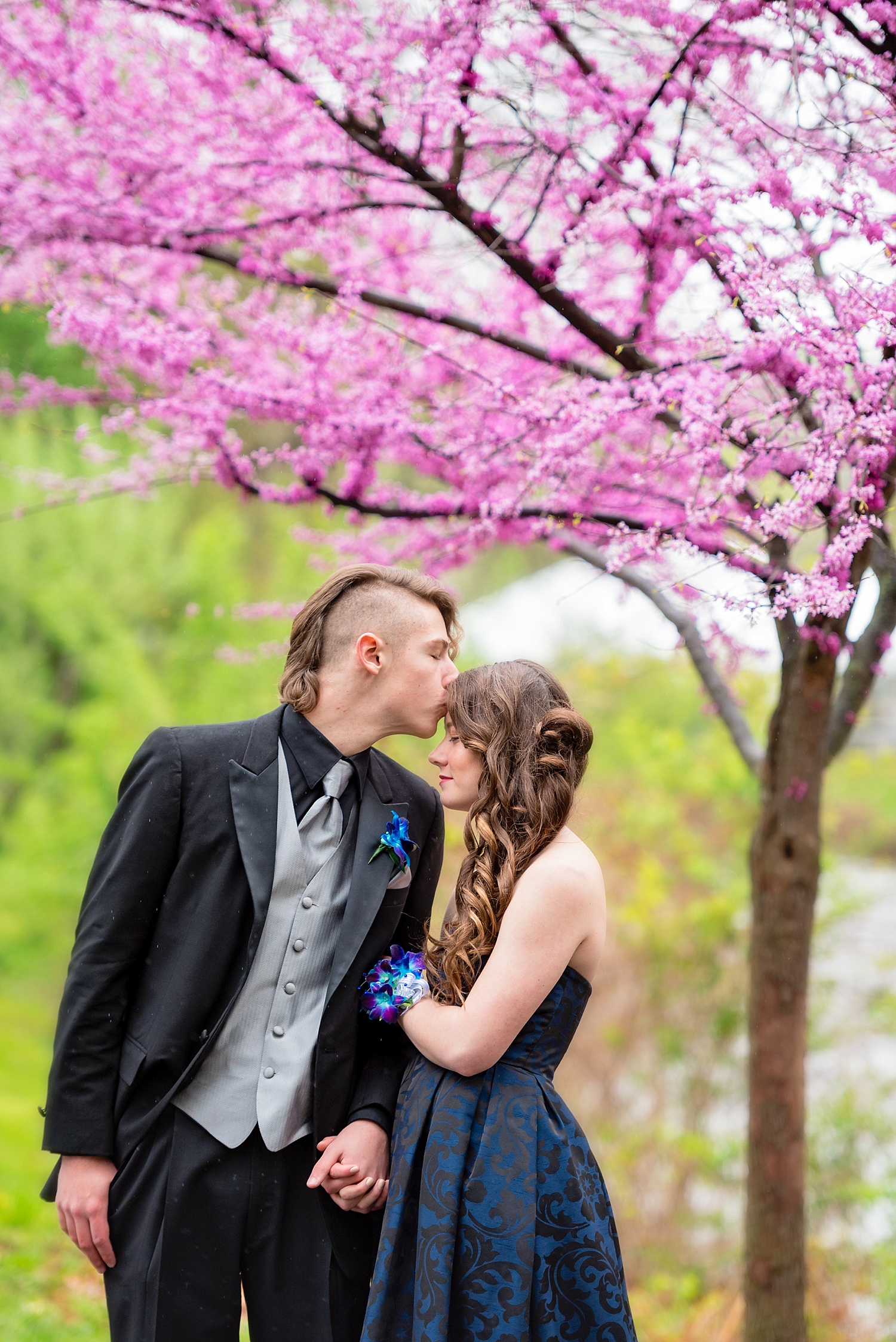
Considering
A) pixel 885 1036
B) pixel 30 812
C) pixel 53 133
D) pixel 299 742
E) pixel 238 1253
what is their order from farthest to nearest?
1. pixel 30 812
2. pixel 885 1036
3. pixel 53 133
4. pixel 299 742
5. pixel 238 1253

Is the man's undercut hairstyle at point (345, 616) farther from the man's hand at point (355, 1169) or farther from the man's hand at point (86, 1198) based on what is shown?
the man's hand at point (86, 1198)

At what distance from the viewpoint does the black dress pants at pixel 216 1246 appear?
1.96 m

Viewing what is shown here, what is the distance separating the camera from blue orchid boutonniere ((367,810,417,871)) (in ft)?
6.84

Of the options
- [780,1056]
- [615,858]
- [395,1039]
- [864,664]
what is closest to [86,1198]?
[395,1039]

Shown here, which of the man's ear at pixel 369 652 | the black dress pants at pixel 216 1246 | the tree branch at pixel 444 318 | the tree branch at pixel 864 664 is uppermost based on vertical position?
the tree branch at pixel 444 318

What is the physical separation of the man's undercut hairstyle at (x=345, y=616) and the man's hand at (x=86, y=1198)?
91cm

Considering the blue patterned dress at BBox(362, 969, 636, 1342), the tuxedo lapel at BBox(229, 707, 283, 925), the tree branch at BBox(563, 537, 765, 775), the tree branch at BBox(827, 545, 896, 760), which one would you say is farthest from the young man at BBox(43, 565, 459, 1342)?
the tree branch at BBox(827, 545, 896, 760)

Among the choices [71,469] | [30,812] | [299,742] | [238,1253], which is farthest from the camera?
[71,469]

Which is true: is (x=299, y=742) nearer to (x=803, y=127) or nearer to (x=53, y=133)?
(x=803, y=127)

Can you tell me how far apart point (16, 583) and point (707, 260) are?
29.1 feet

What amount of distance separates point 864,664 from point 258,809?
157 centimetres

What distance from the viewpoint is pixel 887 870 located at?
24.1 ft

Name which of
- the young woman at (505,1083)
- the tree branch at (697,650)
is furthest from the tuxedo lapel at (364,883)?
the tree branch at (697,650)

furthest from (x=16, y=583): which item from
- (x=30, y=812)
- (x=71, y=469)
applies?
(x=30, y=812)
